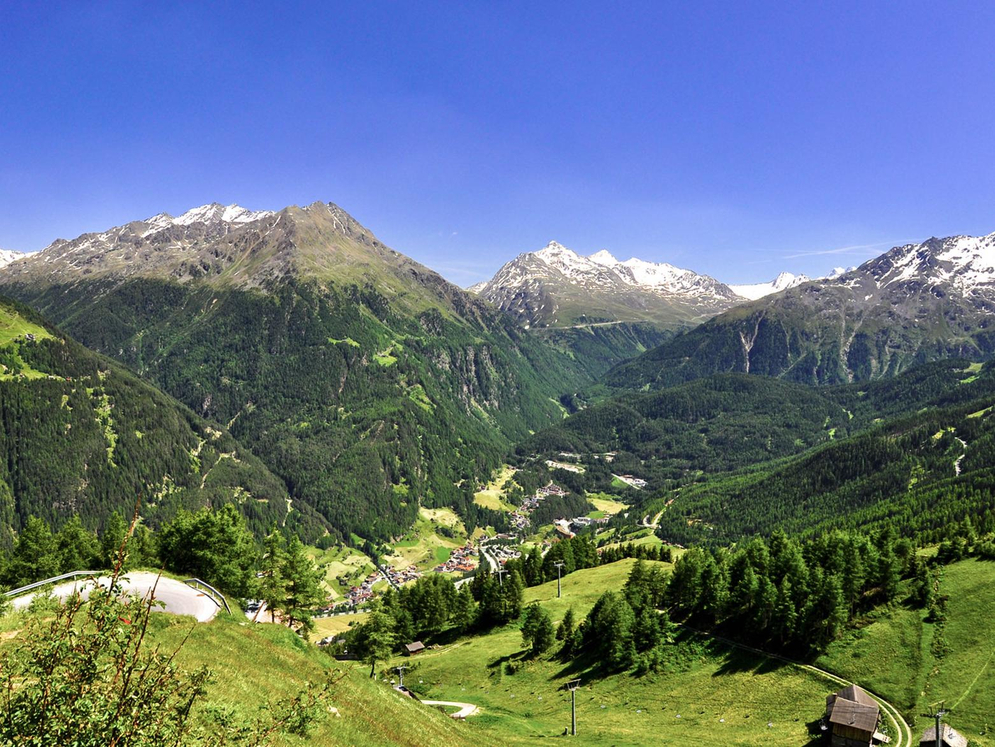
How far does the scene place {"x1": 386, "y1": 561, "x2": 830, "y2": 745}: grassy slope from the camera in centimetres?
6031

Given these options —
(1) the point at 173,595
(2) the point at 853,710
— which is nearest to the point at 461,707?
(1) the point at 173,595

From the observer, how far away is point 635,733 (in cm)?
6216

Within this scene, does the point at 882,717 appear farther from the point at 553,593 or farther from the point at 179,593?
the point at 553,593

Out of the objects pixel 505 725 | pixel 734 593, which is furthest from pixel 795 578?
pixel 505 725

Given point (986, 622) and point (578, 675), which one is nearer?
point (986, 622)

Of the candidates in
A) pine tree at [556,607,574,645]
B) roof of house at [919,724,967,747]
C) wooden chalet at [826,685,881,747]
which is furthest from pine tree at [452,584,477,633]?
roof of house at [919,724,967,747]

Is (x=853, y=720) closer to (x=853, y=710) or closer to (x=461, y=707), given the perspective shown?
(x=853, y=710)

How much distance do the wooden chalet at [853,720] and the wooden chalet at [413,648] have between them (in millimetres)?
72378

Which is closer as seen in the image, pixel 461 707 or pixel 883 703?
pixel 883 703

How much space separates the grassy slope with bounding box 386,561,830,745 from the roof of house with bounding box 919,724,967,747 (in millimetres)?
10189

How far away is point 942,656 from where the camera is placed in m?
63.3

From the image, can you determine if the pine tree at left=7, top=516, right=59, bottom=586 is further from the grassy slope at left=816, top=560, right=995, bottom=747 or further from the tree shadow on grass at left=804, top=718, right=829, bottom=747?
the grassy slope at left=816, top=560, right=995, bottom=747

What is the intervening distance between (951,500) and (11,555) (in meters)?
240

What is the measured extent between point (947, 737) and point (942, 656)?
649 inches
